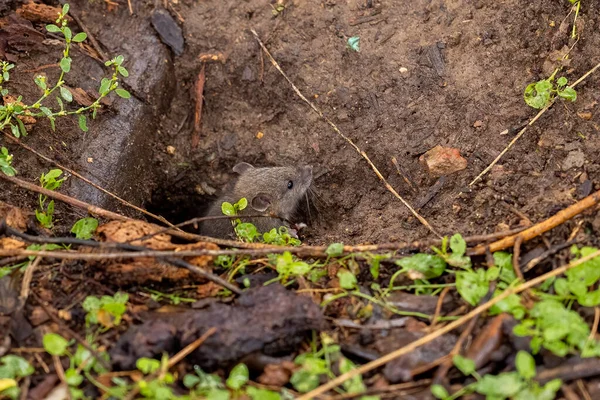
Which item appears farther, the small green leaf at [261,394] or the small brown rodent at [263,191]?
the small brown rodent at [263,191]

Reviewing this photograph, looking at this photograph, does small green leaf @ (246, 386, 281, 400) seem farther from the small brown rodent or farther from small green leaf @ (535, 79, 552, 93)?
the small brown rodent

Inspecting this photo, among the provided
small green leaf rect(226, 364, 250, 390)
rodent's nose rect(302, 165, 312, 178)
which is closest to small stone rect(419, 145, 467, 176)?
rodent's nose rect(302, 165, 312, 178)

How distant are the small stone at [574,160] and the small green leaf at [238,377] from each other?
8.61 ft

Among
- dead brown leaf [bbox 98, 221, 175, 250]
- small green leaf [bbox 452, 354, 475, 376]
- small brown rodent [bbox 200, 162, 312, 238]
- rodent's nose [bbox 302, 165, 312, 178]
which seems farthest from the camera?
small brown rodent [bbox 200, 162, 312, 238]

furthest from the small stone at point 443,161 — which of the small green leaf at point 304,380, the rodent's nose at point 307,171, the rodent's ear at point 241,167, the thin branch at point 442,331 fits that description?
the small green leaf at point 304,380

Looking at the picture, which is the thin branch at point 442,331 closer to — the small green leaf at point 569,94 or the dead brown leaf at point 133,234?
the dead brown leaf at point 133,234

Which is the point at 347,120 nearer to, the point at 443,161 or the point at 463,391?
the point at 443,161

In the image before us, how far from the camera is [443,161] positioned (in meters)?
5.05

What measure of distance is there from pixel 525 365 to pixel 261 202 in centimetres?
436

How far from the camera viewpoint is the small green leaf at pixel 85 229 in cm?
404

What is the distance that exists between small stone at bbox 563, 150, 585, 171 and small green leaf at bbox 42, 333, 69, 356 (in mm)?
3349

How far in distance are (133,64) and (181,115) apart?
0.76 m

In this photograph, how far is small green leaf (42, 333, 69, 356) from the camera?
2.99m

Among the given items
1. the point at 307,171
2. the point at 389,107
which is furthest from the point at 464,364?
the point at 307,171
